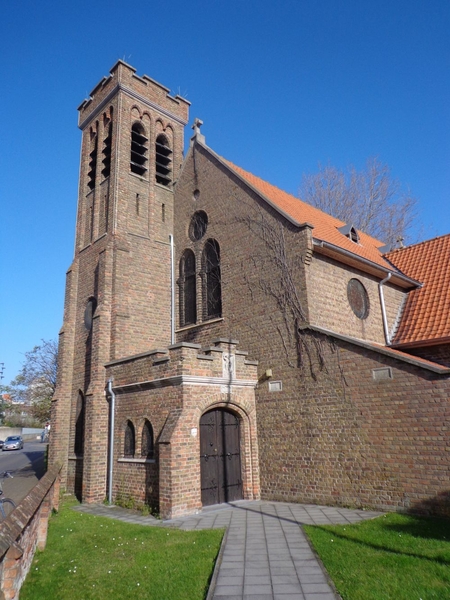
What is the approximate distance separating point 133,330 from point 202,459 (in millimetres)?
5798

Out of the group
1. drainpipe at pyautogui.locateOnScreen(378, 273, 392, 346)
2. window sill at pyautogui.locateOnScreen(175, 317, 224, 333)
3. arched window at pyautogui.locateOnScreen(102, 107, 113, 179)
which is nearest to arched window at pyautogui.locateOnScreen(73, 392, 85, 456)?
window sill at pyautogui.locateOnScreen(175, 317, 224, 333)

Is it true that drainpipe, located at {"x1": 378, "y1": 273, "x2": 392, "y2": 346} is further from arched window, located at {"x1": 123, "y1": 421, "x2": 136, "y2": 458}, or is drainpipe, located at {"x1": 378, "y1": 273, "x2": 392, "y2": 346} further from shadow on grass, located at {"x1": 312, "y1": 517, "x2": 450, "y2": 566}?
arched window, located at {"x1": 123, "y1": 421, "x2": 136, "y2": 458}

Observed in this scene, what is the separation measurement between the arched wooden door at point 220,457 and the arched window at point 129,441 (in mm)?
2388

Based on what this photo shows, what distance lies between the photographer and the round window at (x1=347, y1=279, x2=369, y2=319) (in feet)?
46.7

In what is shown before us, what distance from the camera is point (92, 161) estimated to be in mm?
20375

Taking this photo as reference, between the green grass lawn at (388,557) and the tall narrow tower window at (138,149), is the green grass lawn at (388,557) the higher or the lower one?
the lower one

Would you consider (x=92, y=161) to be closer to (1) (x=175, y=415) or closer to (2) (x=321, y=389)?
(1) (x=175, y=415)

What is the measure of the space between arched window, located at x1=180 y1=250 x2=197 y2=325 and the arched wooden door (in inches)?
191

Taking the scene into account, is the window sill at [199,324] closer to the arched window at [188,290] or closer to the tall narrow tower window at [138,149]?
the arched window at [188,290]

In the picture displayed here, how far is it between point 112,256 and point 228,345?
20.7 feet

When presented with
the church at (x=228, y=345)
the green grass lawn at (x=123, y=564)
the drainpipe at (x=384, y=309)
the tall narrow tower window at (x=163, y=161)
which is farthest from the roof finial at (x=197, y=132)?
the green grass lawn at (x=123, y=564)

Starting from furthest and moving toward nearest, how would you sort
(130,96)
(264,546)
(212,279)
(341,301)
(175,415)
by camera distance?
1. (130,96)
2. (212,279)
3. (341,301)
4. (175,415)
5. (264,546)

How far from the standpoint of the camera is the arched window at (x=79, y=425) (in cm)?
1566

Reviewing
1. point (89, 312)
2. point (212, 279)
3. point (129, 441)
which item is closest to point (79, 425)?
point (129, 441)
